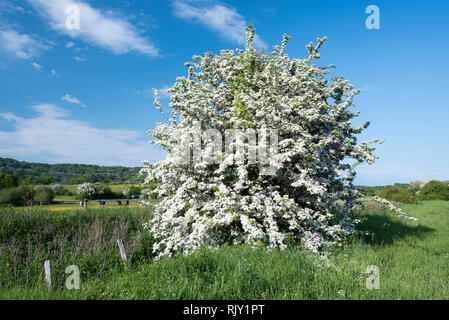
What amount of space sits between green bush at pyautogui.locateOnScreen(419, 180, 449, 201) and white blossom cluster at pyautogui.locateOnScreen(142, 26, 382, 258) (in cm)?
4000

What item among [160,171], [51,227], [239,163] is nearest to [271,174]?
[239,163]

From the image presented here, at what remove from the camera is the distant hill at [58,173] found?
218ft

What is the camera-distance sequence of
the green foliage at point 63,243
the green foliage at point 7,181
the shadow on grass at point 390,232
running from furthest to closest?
the green foliage at point 7,181
the shadow on grass at point 390,232
the green foliage at point 63,243

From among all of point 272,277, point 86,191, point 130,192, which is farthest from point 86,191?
point 272,277

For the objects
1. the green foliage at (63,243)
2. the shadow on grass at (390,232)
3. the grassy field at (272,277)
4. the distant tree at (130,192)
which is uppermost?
the grassy field at (272,277)

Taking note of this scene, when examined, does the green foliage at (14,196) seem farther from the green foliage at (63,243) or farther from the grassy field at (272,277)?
the grassy field at (272,277)

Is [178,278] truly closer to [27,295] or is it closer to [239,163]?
[27,295]

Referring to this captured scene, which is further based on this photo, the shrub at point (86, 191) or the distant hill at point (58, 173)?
the distant hill at point (58, 173)

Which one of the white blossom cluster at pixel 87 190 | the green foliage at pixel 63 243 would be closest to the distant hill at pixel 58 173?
the white blossom cluster at pixel 87 190

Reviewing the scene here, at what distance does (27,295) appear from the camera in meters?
4.99

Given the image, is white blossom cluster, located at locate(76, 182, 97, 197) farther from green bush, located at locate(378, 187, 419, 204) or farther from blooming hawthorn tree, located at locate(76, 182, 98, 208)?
green bush, located at locate(378, 187, 419, 204)

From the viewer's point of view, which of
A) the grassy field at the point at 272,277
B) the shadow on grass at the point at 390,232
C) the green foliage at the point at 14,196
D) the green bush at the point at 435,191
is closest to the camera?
the grassy field at the point at 272,277

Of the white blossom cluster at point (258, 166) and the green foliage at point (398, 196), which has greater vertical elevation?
the white blossom cluster at point (258, 166)

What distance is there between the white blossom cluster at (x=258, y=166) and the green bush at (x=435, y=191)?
40.0 metres
